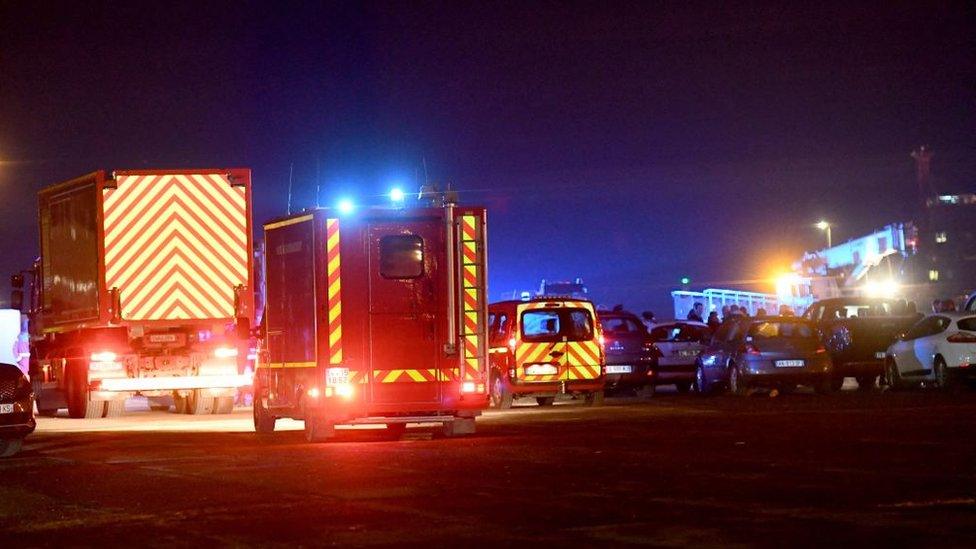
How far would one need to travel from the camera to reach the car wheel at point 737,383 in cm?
3012

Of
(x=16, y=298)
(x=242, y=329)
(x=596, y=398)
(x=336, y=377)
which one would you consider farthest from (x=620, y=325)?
(x=336, y=377)

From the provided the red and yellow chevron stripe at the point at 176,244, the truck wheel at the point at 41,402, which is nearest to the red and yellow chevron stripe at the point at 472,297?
the red and yellow chevron stripe at the point at 176,244

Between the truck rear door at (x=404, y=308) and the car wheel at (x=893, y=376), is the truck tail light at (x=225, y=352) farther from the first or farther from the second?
the car wheel at (x=893, y=376)

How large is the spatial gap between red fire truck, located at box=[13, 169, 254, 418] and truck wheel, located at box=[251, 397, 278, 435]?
357 cm

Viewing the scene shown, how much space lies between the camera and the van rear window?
27.6m

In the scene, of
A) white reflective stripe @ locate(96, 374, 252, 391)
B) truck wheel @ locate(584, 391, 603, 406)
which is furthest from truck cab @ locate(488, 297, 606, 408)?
white reflective stripe @ locate(96, 374, 252, 391)

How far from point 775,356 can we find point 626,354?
2.73 m

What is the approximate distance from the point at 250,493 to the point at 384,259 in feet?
23.9

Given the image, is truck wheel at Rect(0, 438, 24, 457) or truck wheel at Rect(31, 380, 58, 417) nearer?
truck wheel at Rect(0, 438, 24, 457)

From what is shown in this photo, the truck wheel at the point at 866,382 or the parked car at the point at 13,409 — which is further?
the truck wheel at the point at 866,382

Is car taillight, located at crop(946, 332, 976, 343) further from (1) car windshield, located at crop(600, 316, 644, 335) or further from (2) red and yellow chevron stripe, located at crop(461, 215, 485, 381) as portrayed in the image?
(2) red and yellow chevron stripe, located at crop(461, 215, 485, 381)

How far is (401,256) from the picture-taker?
19688 mm

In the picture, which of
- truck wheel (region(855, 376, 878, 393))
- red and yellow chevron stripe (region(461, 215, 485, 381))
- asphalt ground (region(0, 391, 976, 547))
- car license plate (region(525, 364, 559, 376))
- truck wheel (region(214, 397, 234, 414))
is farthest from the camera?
truck wheel (region(855, 376, 878, 393))

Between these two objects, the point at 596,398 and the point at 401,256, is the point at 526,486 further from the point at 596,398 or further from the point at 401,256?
the point at 596,398
